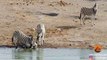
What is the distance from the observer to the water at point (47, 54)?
19000 millimetres

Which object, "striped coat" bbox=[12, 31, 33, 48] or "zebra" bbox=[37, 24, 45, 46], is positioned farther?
"zebra" bbox=[37, 24, 45, 46]

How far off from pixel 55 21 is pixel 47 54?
26.7ft

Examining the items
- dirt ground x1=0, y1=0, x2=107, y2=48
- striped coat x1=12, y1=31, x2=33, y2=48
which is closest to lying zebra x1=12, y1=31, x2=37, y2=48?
striped coat x1=12, y1=31, x2=33, y2=48

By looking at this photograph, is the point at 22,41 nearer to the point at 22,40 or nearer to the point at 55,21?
the point at 22,40

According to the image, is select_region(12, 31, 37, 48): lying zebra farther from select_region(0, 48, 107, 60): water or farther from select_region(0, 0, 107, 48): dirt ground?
select_region(0, 0, 107, 48): dirt ground

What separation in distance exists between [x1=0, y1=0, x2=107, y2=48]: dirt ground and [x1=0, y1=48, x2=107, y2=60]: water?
1.37 m

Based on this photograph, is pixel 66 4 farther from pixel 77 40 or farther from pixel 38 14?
pixel 77 40

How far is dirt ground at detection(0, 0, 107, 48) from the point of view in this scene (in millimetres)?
23766

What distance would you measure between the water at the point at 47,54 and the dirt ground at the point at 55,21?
1374mm

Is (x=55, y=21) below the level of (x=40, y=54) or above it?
below

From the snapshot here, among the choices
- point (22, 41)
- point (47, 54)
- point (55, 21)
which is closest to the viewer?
point (47, 54)

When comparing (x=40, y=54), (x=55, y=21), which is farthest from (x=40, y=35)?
(x=55, y=21)

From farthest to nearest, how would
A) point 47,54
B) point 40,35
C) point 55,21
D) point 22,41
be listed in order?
1. point 55,21
2. point 40,35
3. point 22,41
4. point 47,54

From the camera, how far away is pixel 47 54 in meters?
20.0
